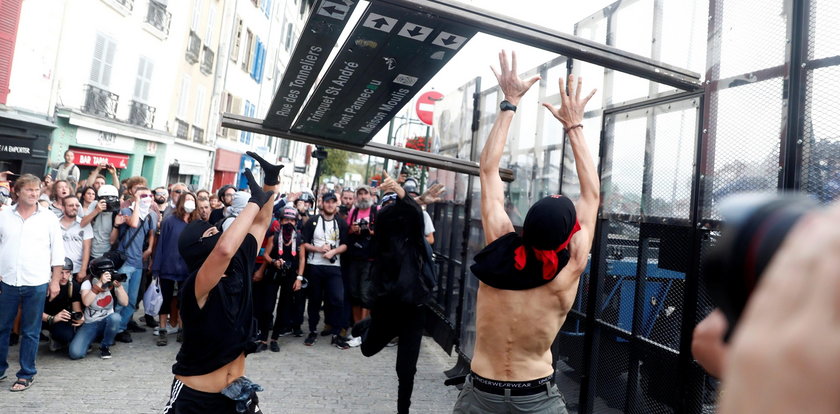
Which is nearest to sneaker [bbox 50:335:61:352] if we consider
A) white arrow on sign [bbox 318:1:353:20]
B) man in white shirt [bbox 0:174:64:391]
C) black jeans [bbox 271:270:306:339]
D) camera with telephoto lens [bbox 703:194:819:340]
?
man in white shirt [bbox 0:174:64:391]

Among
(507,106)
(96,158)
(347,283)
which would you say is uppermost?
(96,158)

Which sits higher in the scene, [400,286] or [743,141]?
[743,141]

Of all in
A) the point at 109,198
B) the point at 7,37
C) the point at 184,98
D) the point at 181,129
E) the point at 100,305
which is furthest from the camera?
the point at 181,129

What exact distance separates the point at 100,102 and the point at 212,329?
646 inches

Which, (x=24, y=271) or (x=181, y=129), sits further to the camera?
(x=181, y=129)

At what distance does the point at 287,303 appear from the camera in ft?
27.4

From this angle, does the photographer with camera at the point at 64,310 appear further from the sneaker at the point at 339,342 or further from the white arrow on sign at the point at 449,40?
the white arrow on sign at the point at 449,40

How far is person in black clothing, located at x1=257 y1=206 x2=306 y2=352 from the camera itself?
7.96 metres

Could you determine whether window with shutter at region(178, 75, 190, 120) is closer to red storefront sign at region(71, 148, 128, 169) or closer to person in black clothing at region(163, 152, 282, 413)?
red storefront sign at region(71, 148, 128, 169)

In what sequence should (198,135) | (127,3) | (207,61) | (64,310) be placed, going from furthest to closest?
(198,135), (207,61), (127,3), (64,310)

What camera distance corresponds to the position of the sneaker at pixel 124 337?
7754mm

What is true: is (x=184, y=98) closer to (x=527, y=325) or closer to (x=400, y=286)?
(x=400, y=286)

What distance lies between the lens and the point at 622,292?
396cm

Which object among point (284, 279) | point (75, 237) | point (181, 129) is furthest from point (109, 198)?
point (181, 129)
